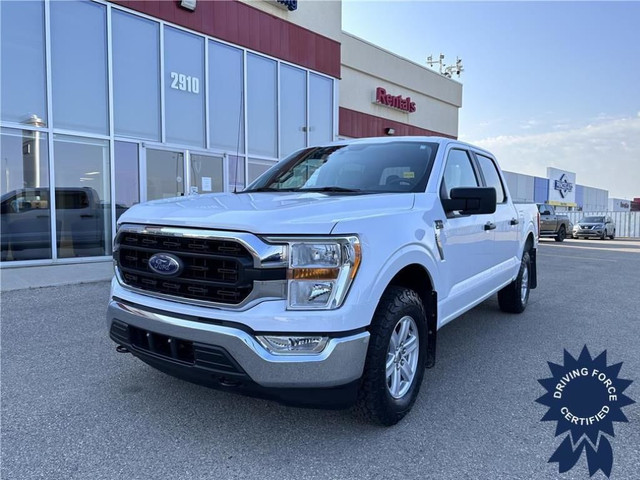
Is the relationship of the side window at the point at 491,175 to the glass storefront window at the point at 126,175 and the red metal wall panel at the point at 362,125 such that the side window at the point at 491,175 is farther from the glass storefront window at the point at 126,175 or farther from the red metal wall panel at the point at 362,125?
the red metal wall panel at the point at 362,125

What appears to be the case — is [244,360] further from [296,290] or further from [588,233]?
[588,233]

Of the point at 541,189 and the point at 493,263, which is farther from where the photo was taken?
the point at 541,189

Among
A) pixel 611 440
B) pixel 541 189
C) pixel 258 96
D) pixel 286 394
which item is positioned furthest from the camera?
pixel 541 189

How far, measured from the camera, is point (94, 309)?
224 inches

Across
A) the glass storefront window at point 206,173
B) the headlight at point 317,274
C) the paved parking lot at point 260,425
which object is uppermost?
the glass storefront window at point 206,173

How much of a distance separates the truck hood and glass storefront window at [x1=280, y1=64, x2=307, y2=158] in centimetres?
1053

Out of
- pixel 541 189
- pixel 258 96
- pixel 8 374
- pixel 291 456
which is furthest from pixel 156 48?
pixel 541 189

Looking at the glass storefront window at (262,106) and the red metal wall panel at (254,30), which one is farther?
the glass storefront window at (262,106)

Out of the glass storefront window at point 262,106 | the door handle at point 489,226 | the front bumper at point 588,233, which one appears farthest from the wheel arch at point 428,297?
the front bumper at point 588,233

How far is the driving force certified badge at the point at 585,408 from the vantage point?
102 inches

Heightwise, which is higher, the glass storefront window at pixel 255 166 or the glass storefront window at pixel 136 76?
the glass storefront window at pixel 136 76

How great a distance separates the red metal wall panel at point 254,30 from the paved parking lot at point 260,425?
841 cm

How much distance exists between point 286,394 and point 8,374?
2.62 metres

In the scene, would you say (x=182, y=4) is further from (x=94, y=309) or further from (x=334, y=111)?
(x=94, y=309)
